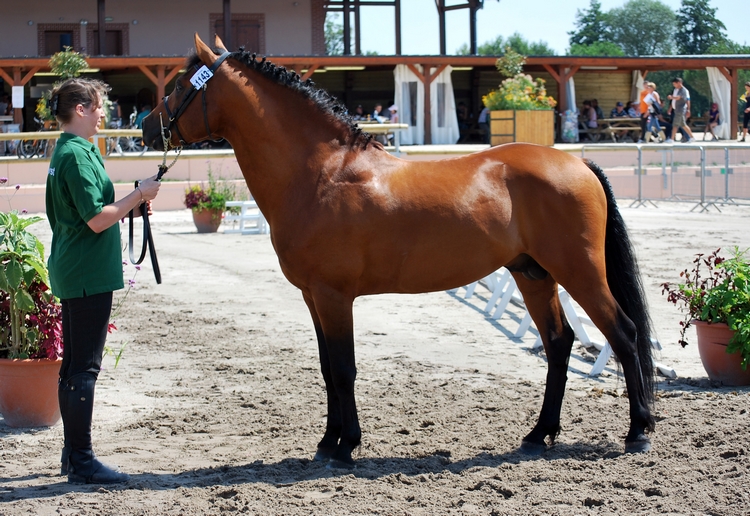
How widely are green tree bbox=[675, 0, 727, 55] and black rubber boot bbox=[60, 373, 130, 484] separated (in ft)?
321

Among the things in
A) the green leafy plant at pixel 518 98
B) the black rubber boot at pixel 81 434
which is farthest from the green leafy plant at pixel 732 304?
the green leafy plant at pixel 518 98

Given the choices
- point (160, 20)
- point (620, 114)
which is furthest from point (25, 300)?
Answer: point (160, 20)

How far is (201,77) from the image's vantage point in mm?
4352

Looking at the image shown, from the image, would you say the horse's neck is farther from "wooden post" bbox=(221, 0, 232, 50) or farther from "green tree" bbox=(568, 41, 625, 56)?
"green tree" bbox=(568, 41, 625, 56)

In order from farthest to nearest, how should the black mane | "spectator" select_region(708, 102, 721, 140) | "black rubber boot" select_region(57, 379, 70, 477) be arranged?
"spectator" select_region(708, 102, 721, 140), the black mane, "black rubber boot" select_region(57, 379, 70, 477)

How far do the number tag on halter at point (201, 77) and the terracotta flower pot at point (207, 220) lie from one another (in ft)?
37.3

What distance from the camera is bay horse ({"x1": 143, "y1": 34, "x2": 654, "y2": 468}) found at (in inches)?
171

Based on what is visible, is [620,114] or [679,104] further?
[620,114]

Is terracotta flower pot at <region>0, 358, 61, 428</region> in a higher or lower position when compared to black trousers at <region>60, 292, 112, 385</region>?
lower

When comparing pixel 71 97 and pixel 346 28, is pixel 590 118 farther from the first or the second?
pixel 71 97

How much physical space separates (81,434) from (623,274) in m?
3.05

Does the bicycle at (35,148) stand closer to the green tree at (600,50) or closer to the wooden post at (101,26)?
the wooden post at (101,26)

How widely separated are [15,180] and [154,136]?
53.7ft

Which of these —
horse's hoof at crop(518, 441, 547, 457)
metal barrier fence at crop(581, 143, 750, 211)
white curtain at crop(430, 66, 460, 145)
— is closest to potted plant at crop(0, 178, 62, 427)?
horse's hoof at crop(518, 441, 547, 457)
